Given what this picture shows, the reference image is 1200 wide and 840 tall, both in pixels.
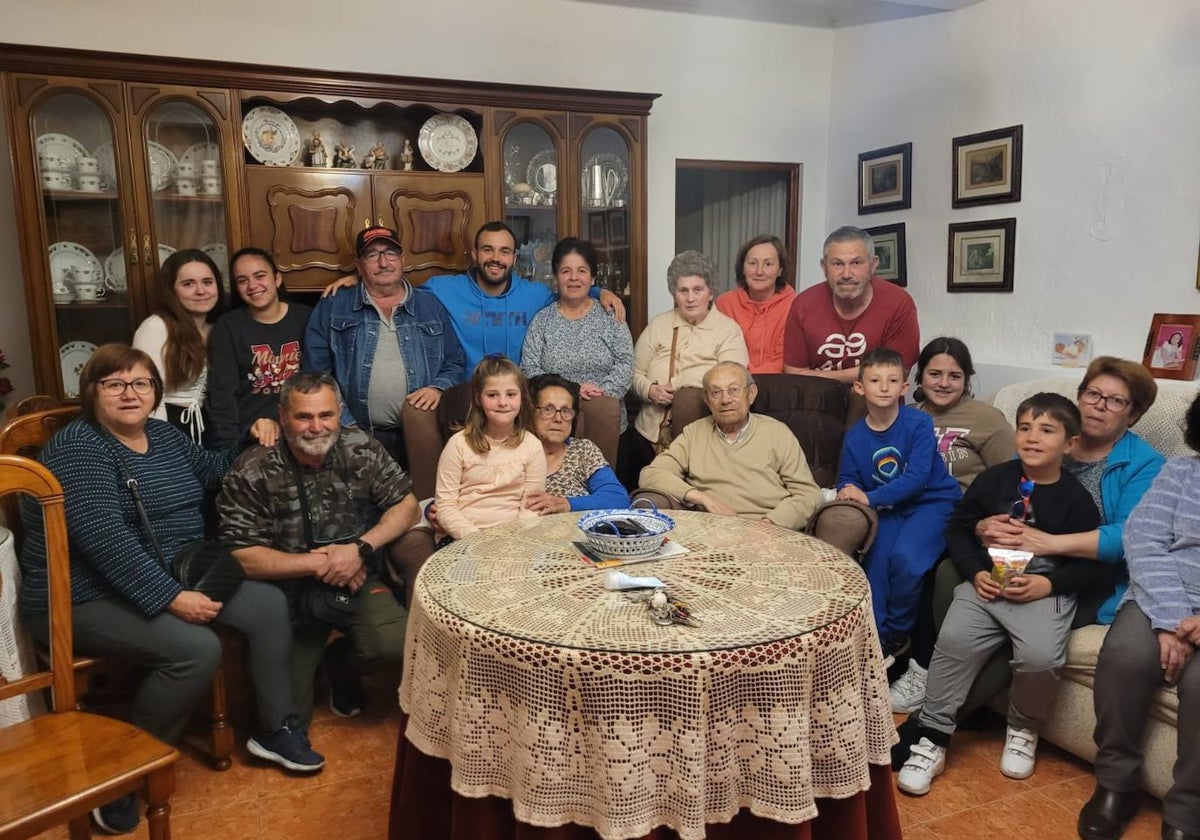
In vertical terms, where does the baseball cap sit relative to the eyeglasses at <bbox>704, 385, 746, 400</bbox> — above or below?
above

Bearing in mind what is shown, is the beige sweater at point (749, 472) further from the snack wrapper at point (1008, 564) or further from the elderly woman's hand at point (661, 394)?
the snack wrapper at point (1008, 564)

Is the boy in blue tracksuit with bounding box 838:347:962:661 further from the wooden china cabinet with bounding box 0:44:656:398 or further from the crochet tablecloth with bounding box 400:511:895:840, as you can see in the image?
the wooden china cabinet with bounding box 0:44:656:398

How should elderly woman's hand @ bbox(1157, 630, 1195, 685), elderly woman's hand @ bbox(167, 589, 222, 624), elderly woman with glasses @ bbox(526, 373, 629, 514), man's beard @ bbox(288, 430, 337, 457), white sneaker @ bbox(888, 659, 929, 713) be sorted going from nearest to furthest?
elderly woman's hand @ bbox(1157, 630, 1195, 685)
elderly woman's hand @ bbox(167, 589, 222, 624)
man's beard @ bbox(288, 430, 337, 457)
white sneaker @ bbox(888, 659, 929, 713)
elderly woman with glasses @ bbox(526, 373, 629, 514)

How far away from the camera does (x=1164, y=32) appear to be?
2.92 metres

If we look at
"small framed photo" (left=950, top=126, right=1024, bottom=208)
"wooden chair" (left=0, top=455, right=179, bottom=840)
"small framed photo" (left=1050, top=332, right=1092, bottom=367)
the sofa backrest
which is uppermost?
"small framed photo" (left=950, top=126, right=1024, bottom=208)

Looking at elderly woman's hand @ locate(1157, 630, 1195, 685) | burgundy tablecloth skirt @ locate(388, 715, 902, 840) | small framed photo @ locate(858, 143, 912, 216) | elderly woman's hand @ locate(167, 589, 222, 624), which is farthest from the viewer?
small framed photo @ locate(858, 143, 912, 216)

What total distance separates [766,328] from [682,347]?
44 centimetres

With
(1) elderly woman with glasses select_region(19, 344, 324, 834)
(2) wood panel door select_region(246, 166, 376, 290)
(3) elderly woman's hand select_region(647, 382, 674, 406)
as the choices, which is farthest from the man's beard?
(2) wood panel door select_region(246, 166, 376, 290)

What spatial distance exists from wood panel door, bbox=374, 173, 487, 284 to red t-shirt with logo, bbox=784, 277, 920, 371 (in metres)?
1.51

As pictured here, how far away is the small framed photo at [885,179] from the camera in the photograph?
415 centimetres

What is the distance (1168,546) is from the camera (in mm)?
1999

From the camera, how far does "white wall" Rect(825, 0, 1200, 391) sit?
2.94m

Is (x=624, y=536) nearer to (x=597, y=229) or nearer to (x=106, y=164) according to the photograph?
(x=597, y=229)

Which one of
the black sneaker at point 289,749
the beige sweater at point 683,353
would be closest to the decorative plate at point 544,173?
the beige sweater at point 683,353
